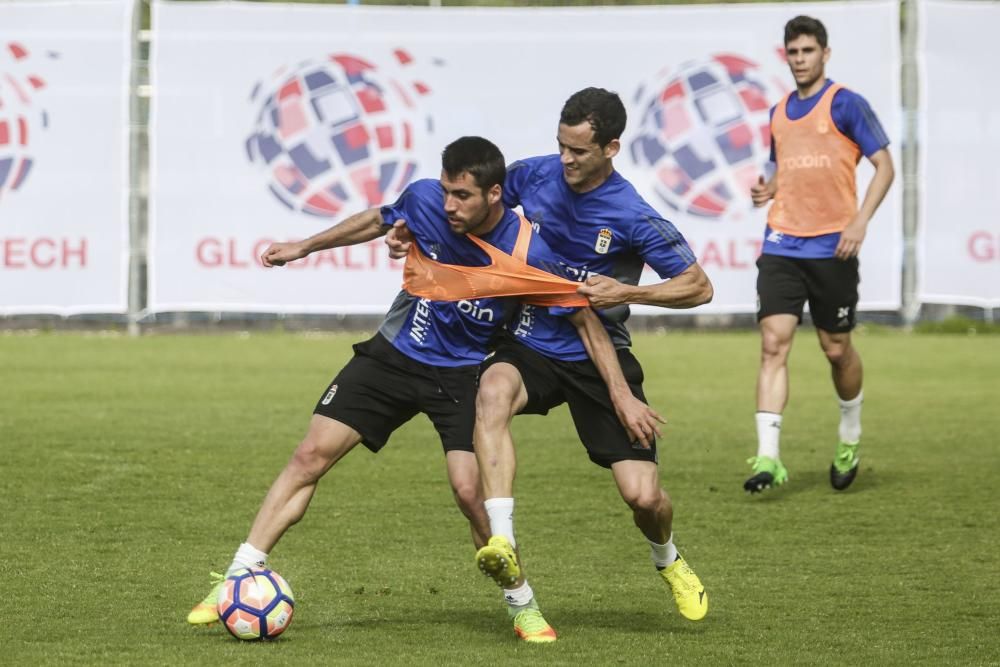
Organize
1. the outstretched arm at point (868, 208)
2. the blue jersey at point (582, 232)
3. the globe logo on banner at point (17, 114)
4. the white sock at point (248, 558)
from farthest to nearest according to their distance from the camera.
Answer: the globe logo on banner at point (17, 114), the outstretched arm at point (868, 208), the blue jersey at point (582, 232), the white sock at point (248, 558)

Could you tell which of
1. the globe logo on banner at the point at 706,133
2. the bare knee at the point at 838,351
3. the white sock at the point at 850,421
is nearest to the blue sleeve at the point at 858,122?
the bare knee at the point at 838,351

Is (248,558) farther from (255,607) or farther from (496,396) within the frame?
(496,396)

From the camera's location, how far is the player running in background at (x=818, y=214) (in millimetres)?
9812

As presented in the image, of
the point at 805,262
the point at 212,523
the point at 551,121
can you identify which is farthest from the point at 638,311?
the point at 212,523

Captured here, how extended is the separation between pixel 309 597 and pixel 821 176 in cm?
461

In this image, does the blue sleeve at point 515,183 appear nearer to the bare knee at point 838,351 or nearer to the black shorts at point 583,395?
the black shorts at point 583,395

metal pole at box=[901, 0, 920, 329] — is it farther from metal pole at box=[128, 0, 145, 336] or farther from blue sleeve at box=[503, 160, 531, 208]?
blue sleeve at box=[503, 160, 531, 208]

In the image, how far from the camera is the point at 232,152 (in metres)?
19.6

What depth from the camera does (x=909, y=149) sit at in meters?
19.9

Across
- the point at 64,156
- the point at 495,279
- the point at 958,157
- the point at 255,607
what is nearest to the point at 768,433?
the point at 495,279

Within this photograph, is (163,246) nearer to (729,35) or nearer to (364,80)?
(364,80)

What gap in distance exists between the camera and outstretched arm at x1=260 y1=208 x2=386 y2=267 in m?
6.36

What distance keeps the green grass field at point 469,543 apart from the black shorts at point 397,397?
0.70 meters

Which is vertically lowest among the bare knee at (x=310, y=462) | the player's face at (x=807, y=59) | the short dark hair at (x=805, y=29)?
the bare knee at (x=310, y=462)
